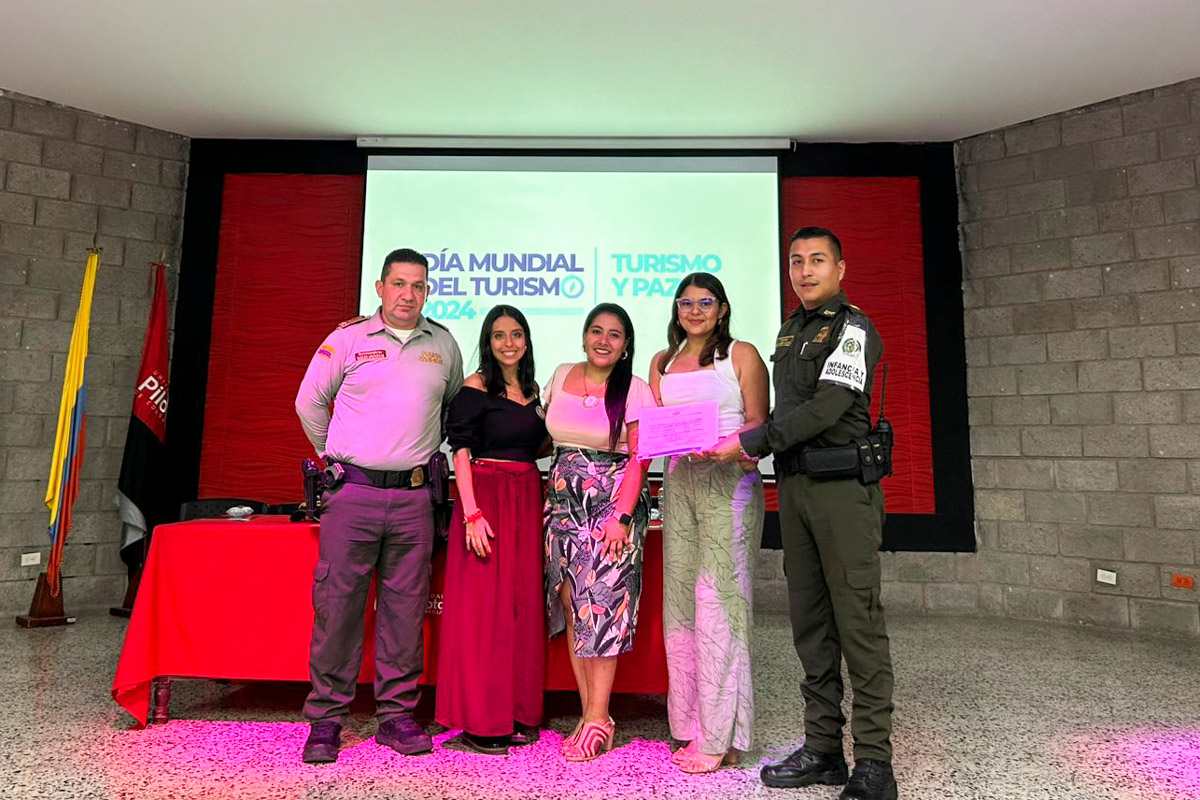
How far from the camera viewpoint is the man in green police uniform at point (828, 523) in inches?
70.9

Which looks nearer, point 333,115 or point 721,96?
point 721,96

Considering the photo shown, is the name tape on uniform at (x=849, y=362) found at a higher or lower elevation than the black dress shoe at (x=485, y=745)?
higher

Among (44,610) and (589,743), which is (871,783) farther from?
(44,610)

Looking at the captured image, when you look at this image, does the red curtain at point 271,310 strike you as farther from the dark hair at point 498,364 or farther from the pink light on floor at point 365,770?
the dark hair at point 498,364

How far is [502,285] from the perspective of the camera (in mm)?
4641

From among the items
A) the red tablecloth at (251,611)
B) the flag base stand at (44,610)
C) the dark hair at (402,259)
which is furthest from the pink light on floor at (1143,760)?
the flag base stand at (44,610)

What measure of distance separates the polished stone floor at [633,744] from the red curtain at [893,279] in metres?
1.61

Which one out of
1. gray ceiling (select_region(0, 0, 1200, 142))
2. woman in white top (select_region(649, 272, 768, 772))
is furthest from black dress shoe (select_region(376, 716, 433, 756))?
gray ceiling (select_region(0, 0, 1200, 142))

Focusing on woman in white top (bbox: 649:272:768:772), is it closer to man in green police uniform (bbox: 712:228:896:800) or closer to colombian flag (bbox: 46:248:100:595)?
man in green police uniform (bbox: 712:228:896:800)

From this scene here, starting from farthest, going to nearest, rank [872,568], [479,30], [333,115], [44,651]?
[333,115], [479,30], [44,651], [872,568]

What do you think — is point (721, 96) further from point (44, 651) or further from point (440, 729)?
point (44, 651)

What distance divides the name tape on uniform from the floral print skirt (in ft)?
2.29

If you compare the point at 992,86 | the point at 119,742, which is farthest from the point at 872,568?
the point at 992,86

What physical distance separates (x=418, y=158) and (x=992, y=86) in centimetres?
382
